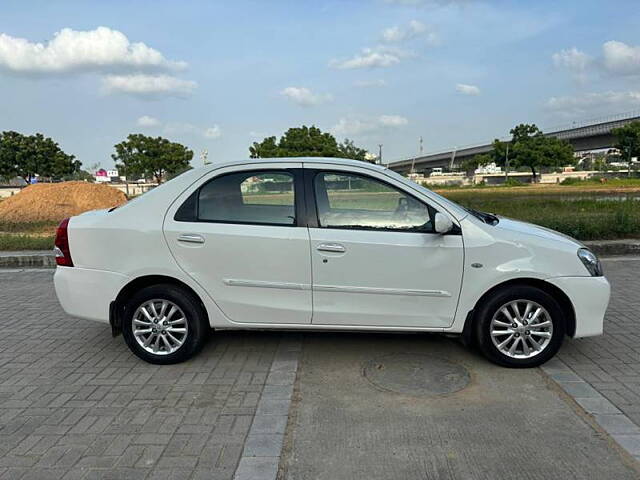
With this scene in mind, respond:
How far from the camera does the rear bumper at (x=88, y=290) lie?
3928mm

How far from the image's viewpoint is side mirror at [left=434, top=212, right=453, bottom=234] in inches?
143

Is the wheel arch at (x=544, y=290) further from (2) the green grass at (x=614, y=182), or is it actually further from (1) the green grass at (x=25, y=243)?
(2) the green grass at (x=614, y=182)

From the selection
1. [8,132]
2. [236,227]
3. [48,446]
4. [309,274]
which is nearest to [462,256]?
[309,274]

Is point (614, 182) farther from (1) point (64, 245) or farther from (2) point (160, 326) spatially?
(1) point (64, 245)

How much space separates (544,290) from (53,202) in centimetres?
1654

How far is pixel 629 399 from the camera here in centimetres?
334

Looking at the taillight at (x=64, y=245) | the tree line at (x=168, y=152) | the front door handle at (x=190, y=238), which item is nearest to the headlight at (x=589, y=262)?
the front door handle at (x=190, y=238)

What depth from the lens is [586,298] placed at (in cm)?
374

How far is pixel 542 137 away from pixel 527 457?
65.9 meters

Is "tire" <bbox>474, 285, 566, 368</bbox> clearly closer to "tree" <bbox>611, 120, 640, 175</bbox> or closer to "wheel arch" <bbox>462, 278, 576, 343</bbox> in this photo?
"wheel arch" <bbox>462, 278, 576, 343</bbox>

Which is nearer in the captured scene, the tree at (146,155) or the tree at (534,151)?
the tree at (146,155)

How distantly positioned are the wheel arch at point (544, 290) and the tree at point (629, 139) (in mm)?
58582

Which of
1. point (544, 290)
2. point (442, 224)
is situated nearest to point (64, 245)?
point (442, 224)

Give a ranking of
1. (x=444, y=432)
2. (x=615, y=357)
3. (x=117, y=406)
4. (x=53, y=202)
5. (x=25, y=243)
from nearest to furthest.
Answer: (x=444, y=432) < (x=117, y=406) < (x=615, y=357) < (x=25, y=243) < (x=53, y=202)
